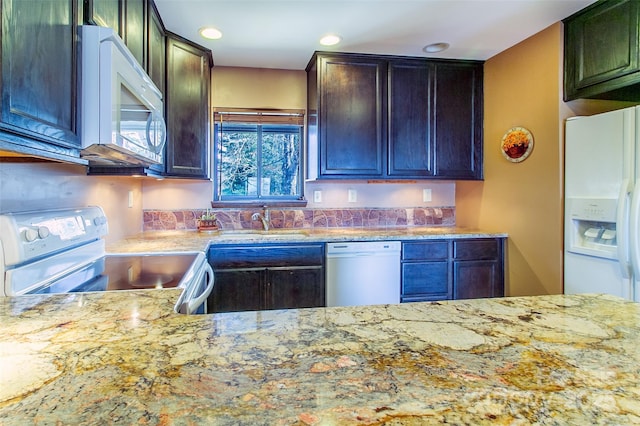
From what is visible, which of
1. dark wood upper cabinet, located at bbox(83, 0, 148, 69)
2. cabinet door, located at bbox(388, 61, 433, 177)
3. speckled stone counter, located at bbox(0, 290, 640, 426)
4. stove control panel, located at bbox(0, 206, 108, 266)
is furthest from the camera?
cabinet door, located at bbox(388, 61, 433, 177)

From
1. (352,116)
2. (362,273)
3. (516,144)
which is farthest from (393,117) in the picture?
(362,273)

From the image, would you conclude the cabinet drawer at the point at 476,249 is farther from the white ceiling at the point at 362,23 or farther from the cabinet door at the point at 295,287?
the white ceiling at the point at 362,23

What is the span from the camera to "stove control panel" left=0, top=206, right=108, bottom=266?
1119mm

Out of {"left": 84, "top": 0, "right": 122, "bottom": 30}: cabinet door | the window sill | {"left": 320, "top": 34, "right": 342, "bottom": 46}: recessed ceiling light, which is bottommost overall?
the window sill

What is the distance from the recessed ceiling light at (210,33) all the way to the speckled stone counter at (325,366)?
2.12m

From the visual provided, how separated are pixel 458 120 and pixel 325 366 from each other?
294 cm

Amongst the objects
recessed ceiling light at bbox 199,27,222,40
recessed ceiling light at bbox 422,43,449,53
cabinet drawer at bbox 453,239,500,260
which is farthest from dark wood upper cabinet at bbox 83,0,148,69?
cabinet drawer at bbox 453,239,500,260

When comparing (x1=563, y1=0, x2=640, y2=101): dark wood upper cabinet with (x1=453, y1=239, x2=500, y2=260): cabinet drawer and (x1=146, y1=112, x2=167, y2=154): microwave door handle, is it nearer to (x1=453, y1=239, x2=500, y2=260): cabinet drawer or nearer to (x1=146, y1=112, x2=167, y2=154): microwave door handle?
(x1=453, y1=239, x2=500, y2=260): cabinet drawer

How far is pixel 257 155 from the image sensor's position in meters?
3.22

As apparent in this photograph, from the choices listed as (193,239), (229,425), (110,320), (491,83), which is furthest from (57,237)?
(491,83)

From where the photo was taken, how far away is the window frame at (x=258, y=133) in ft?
10.3

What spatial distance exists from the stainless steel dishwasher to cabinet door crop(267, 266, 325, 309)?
74 mm

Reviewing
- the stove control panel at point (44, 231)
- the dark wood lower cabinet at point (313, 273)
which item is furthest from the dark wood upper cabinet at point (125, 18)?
the dark wood lower cabinet at point (313, 273)

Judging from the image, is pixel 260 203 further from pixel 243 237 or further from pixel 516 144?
pixel 516 144
